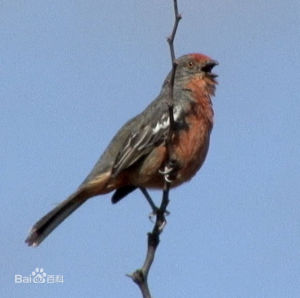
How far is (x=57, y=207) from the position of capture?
819 cm

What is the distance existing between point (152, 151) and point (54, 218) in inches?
51.8

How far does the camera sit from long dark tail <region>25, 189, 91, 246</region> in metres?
7.91

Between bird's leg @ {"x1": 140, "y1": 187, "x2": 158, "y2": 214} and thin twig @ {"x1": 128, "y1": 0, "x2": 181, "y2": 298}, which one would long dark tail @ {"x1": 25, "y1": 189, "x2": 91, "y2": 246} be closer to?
bird's leg @ {"x1": 140, "y1": 187, "x2": 158, "y2": 214}

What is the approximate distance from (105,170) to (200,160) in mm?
1090

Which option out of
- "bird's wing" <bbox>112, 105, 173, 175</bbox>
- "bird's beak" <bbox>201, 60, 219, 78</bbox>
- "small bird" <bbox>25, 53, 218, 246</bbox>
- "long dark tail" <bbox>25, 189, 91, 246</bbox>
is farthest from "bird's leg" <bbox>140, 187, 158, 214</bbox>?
"bird's beak" <bbox>201, 60, 219, 78</bbox>

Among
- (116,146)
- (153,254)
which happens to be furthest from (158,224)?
(116,146)

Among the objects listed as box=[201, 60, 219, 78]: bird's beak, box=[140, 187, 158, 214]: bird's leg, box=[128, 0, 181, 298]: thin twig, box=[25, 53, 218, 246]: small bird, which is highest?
box=[201, 60, 219, 78]: bird's beak

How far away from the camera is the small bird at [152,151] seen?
7.73 metres

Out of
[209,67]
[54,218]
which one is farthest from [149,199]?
[209,67]

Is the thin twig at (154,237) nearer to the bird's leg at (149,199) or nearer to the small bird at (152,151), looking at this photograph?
the small bird at (152,151)

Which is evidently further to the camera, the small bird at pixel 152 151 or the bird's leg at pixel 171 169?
the small bird at pixel 152 151

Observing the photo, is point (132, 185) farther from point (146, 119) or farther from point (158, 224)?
point (158, 224)

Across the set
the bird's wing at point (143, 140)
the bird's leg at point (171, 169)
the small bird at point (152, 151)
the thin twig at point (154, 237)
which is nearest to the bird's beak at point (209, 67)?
the small bird at point (152, 151)

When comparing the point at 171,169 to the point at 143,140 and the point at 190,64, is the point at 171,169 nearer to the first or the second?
the point at 143,140
